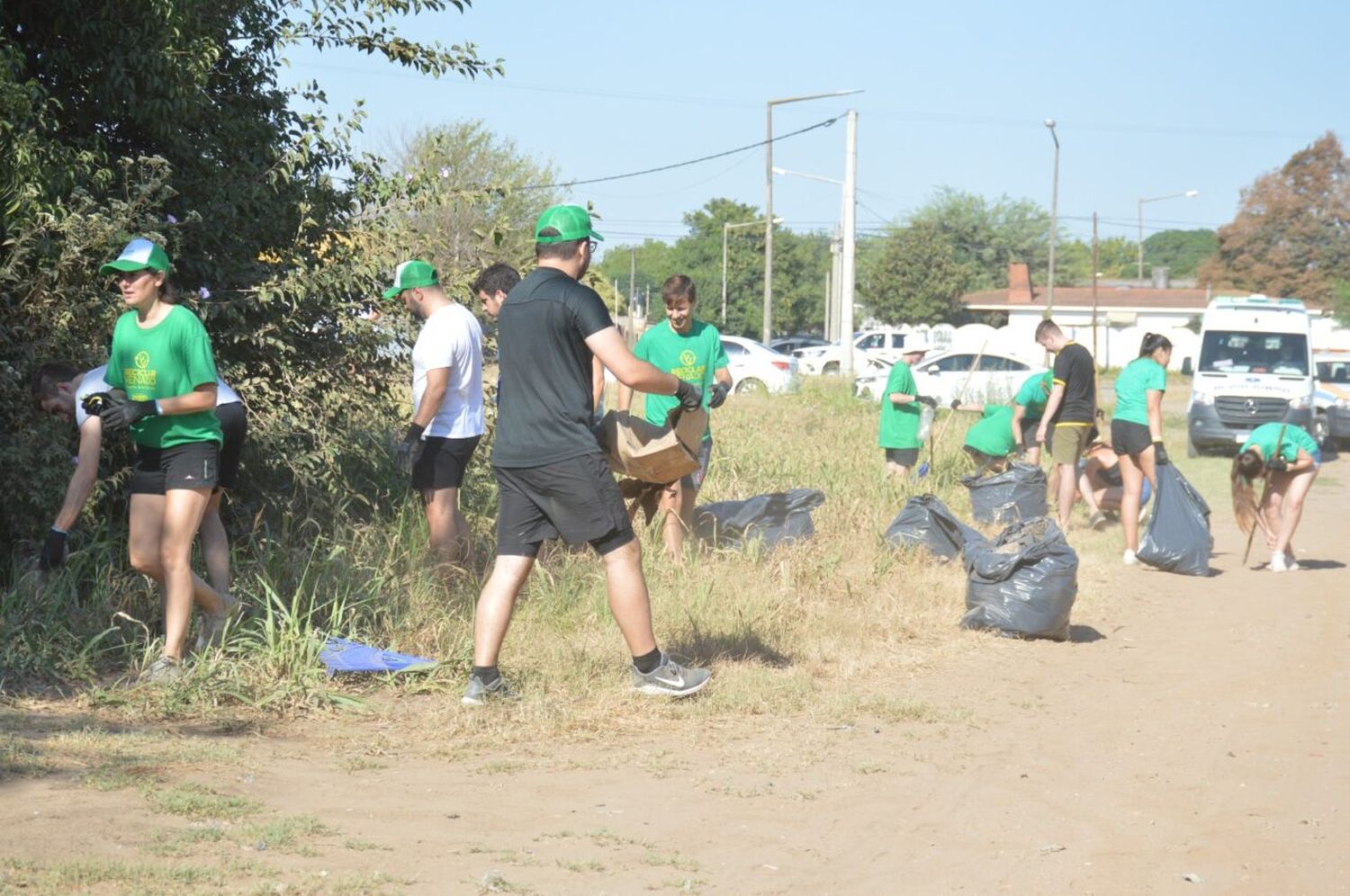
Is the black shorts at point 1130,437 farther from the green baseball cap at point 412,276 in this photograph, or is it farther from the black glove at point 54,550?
the black glove at point 54,550

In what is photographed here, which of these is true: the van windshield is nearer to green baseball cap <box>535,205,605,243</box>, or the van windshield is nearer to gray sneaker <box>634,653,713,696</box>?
gray sneaker <box>634,653,713,696</box>

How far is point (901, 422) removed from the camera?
12.3 m

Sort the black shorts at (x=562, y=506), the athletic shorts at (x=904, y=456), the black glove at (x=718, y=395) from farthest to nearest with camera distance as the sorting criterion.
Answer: the athletic shorts at (x=904, y=456) < the black glove at (x=718, y=395) < the black shorts at (x=562, y=506)

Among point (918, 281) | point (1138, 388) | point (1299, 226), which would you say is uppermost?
point (1299, 226)

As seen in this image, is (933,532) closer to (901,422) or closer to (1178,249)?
(901,422)

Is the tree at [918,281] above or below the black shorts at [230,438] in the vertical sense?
above

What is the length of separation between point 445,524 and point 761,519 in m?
2.53

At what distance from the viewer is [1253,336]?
2195 cm

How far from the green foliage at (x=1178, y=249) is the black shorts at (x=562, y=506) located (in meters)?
136

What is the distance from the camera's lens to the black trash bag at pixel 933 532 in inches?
364

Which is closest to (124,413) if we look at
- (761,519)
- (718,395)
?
(718,395)

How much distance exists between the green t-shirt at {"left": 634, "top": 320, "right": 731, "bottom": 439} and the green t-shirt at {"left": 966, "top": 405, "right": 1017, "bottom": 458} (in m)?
4.65

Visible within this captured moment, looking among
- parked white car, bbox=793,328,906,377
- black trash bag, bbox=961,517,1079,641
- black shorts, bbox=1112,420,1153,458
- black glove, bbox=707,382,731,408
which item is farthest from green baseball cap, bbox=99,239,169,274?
parked white car, bbox=793,328,906,377

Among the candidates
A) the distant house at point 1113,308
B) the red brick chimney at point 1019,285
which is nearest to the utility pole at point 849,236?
the distant house at point 1113,308
